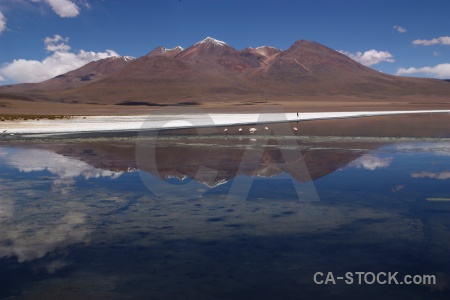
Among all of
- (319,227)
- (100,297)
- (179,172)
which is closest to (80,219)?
(100,297)

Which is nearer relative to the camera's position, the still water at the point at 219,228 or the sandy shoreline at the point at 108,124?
the still water at the point at 219,228

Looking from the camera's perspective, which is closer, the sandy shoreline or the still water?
the still water

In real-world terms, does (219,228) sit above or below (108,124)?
below

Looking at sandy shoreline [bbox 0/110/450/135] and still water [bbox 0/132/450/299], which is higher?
sandy shoreline [bbox 0/110/450/135]

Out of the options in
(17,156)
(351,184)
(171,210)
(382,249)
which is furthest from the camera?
(17,156)

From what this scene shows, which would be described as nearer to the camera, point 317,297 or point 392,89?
point 317,297

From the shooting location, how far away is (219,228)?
7812mm

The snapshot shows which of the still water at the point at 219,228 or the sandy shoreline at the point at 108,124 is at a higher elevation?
the sandy shoreline at the point at 108,124

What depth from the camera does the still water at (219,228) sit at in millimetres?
5613

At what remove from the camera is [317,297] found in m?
5.30

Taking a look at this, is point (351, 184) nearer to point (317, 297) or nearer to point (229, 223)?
point (229, 223)

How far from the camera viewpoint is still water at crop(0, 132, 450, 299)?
561 centimetres

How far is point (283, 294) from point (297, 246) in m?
1.61

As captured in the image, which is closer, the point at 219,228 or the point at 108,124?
the point at 219,228
